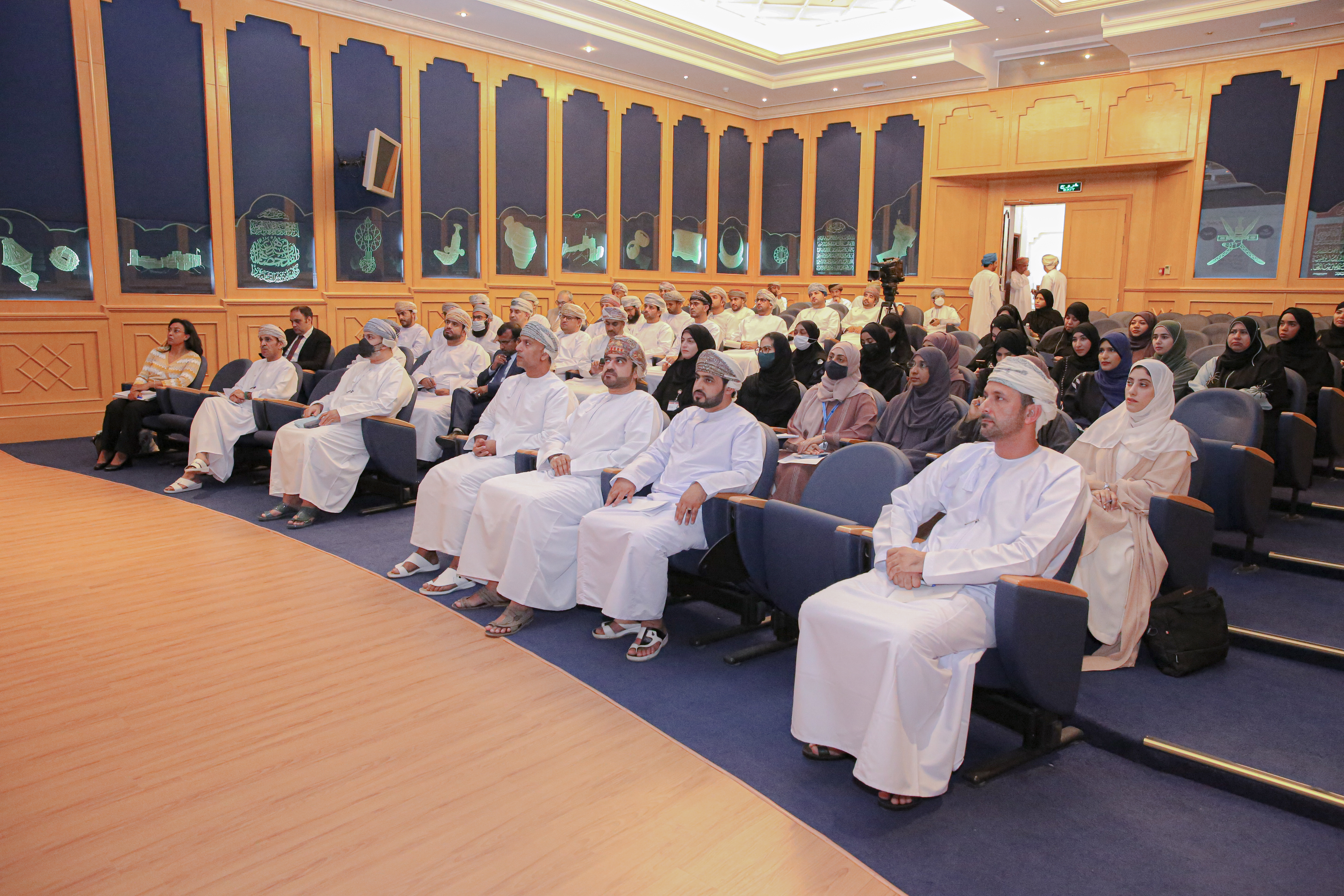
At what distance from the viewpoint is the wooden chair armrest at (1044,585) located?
2398 mm

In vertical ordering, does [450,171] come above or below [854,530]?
above

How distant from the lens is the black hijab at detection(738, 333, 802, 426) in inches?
209

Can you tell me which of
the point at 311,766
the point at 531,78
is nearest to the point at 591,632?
the point at 311,766

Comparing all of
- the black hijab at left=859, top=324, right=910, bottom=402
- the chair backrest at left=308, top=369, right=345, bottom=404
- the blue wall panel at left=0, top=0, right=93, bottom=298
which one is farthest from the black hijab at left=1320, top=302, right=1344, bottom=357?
the blue wall panel at left=0, top=0, right=93, bottom=298

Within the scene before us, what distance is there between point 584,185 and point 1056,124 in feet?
20.8

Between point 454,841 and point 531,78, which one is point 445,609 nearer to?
point 454,841

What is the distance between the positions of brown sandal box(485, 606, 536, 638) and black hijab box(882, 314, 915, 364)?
10.2 feet

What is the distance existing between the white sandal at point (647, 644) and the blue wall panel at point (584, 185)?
8.97m

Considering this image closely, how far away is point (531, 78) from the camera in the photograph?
1118 cm

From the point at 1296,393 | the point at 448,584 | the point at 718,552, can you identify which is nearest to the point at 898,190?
the point at 1296,393

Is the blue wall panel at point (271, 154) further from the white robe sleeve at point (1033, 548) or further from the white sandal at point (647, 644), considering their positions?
the white robe sleeve at point (1033, 548)

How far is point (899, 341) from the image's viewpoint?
6.74 m

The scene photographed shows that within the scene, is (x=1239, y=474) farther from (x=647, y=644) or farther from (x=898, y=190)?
(x=898, y=190)

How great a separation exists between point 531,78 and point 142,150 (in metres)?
4.81
